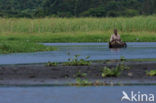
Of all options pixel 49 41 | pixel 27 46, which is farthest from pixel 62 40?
pixel 27 46

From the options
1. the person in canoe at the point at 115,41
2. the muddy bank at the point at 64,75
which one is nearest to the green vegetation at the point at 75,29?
the person in canoe at the point at 115,41

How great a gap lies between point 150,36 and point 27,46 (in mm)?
12662

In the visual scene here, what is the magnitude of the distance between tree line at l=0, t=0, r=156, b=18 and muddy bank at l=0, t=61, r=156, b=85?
47241mm

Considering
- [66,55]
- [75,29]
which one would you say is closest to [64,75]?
[66,55]

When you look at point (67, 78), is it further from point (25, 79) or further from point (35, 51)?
point (35, 51)

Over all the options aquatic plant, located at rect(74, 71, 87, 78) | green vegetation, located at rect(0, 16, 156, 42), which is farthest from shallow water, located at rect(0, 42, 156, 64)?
green vegetation, located at rect(0, 16, 156, 42)

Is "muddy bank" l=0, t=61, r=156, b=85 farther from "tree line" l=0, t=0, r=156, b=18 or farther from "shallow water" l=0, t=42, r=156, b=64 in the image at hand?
"tree line" l=0, t=0, r=156, b=18

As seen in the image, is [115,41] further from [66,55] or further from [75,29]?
[75,29]

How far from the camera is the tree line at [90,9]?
67562 mm
